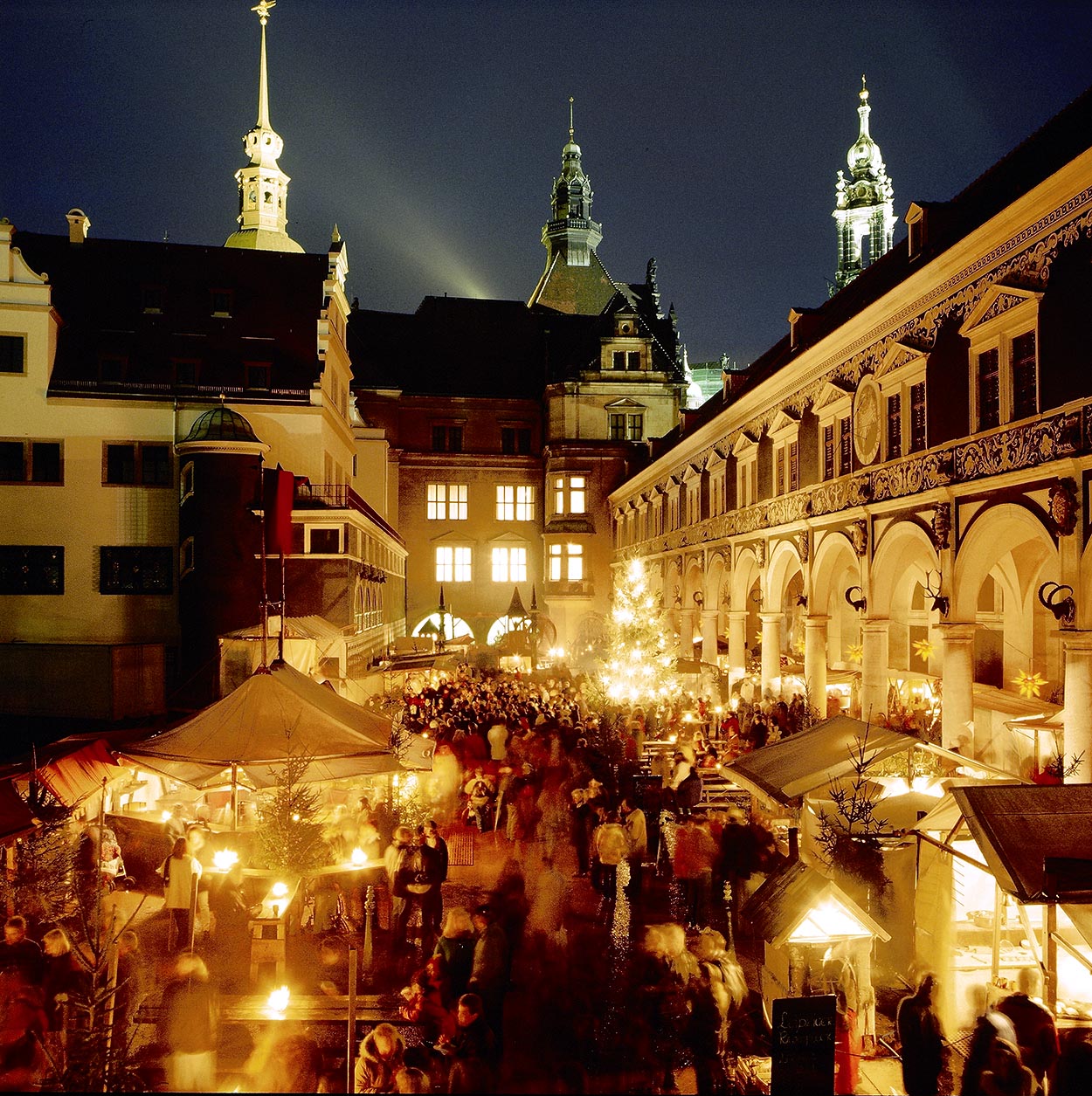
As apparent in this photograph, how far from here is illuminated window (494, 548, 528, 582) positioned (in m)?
51.2

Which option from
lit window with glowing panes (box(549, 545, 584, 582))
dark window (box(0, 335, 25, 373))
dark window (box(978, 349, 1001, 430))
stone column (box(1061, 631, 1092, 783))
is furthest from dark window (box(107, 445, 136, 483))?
stone column (box(1061, 631, 1092, 783))

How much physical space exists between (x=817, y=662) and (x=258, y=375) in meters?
→ 20.1

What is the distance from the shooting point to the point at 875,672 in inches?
760

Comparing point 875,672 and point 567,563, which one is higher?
point 567,563

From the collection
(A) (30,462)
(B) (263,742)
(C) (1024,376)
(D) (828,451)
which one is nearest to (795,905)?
(B) (263,742)

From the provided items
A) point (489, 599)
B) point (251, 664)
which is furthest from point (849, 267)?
point (251, 664)

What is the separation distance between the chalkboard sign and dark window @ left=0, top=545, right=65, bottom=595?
2785cm

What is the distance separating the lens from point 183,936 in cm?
1019

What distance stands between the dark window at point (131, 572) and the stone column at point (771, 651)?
59.2 ft

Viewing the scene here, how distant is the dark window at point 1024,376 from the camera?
14.0m

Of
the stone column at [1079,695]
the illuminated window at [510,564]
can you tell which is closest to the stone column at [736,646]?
the stone column at [1079,695]

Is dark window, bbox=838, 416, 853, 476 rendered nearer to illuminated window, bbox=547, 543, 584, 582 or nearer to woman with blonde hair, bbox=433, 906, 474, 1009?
woman with blonde hair, bbox=433, 906, 474, 1009

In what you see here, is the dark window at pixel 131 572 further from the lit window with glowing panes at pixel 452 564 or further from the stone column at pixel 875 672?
the lit window with glowing panes at pixel 452 564

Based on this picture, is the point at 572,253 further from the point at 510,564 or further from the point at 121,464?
the point at 121,464
